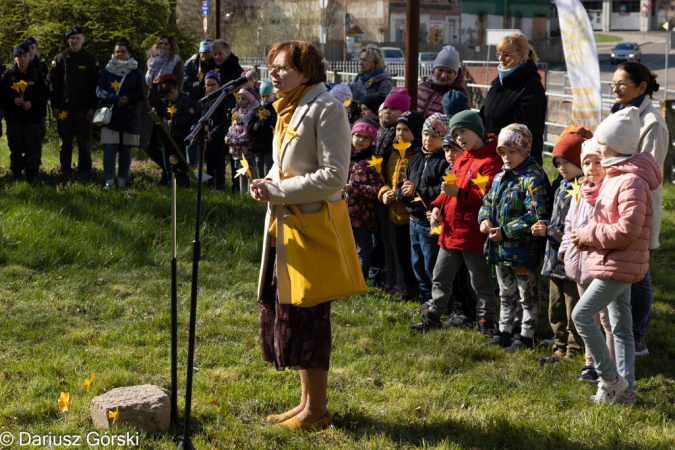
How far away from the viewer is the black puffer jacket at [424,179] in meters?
6.94

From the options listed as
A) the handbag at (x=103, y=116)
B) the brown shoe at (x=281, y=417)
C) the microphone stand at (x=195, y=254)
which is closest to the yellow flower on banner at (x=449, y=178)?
the brown shoe at (x=281, y=417)

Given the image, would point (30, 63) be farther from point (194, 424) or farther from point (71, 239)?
point (194, 424)

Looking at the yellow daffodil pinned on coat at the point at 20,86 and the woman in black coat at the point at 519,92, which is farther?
the yellow daffodil pinned on coat at the point at 20,86

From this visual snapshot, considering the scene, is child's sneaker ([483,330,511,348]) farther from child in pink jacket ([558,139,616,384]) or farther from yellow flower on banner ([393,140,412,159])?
yellow flower on banner ([393,140,412,159])

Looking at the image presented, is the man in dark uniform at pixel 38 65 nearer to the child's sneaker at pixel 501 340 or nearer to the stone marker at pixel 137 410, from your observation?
the child's sneaker at pixel 501 340

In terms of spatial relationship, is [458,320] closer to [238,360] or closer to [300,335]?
[238,360]

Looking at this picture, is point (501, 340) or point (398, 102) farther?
point (398, 102)

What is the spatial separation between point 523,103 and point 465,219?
44.4 inches

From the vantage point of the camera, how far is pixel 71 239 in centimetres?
870

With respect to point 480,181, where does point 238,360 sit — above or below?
below

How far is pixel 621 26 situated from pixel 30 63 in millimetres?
75964

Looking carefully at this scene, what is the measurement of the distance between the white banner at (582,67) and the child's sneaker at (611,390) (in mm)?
2775

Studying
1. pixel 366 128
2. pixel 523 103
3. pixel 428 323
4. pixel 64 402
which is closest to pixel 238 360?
pixel 64 402

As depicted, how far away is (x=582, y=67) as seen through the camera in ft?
24.2
